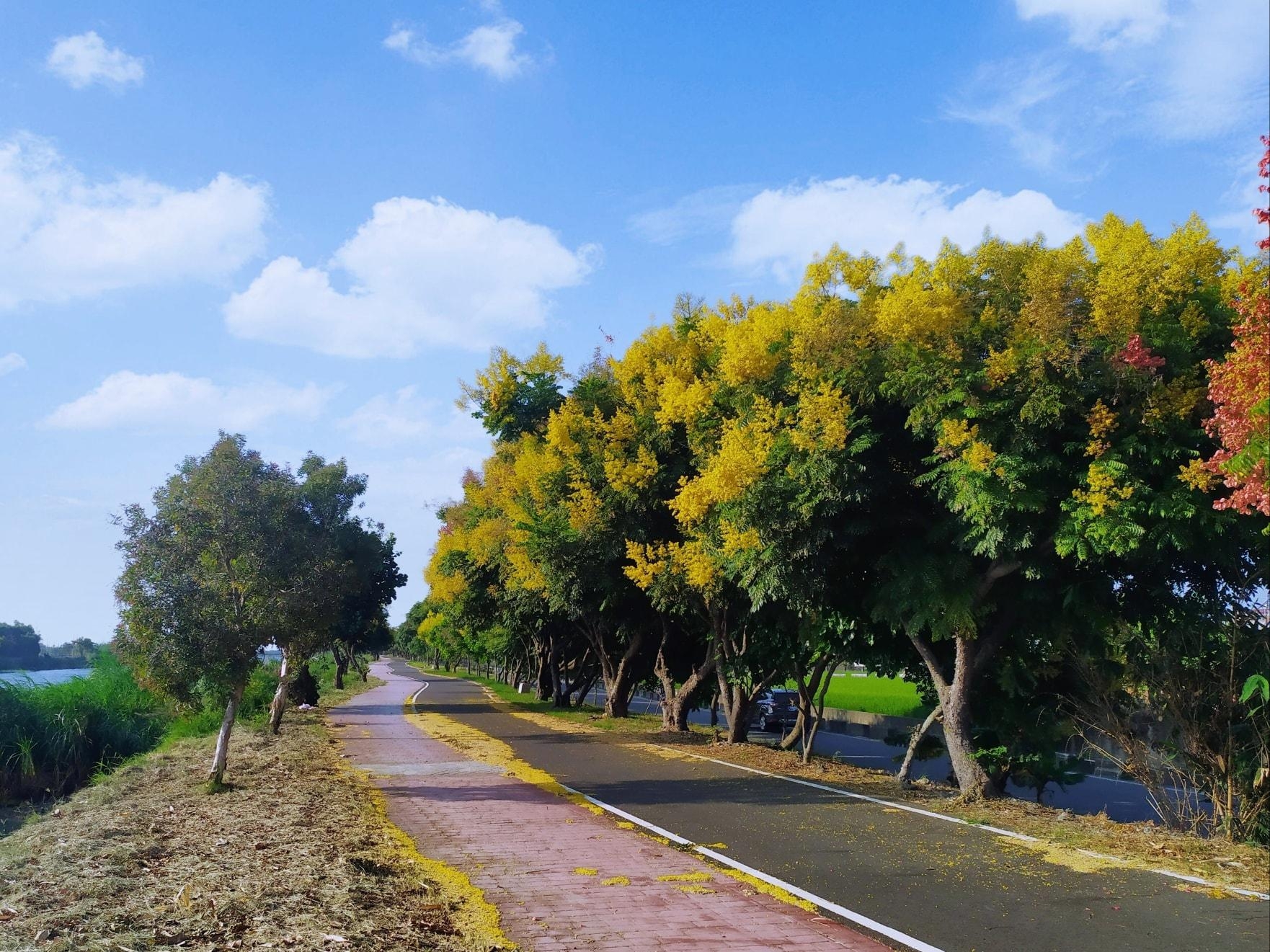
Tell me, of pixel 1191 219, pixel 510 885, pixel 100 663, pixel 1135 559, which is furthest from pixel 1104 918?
pixel 100 663

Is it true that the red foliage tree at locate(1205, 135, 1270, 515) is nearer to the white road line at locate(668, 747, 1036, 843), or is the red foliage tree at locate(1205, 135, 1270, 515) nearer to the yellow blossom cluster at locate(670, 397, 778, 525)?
the white road line at locate(668, 747, 1036, 843)

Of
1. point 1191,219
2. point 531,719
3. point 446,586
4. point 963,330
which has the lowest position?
point 531,719

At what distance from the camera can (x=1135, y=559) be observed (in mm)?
11336

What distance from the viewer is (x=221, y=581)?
13430mm

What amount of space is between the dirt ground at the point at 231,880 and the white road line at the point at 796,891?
2385 mm

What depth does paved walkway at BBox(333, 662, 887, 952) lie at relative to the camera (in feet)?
22.0

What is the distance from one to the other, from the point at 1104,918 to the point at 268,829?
7.60 metres

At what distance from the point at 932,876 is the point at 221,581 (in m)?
9.50

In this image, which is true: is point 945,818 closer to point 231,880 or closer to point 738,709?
point 231,880

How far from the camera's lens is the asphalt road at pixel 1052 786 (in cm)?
1841

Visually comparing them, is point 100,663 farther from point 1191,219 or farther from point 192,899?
point 1191,219

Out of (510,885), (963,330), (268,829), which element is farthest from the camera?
(963,330)

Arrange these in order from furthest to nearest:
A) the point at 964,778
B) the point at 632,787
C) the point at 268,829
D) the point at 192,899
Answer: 1. the point at 632,787
2. the point at 964,778
3. the point at 268,829
4. the point at 192,899

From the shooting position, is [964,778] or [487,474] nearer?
[964,778]
